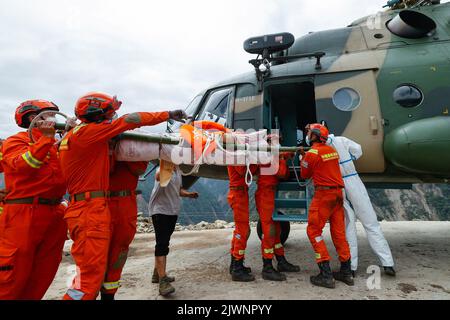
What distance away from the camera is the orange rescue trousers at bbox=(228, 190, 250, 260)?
3826 mm

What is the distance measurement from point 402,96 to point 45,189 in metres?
4.68

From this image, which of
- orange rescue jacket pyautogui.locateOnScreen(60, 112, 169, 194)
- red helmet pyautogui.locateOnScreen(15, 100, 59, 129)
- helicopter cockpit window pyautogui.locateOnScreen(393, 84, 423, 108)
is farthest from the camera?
helicopter cockpit window pyautogui.locateOnScreen(393, 84, 423, 108)

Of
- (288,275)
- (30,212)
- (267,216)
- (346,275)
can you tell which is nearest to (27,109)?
(30,212)

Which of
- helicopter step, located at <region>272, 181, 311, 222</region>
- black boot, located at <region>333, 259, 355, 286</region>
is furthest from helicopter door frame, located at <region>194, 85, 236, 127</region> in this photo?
black boot, located at <region>333, 259, 355, 286</region>

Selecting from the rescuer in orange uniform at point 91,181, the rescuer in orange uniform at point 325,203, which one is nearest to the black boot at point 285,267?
the rescuer in orange uniform at point 325,203

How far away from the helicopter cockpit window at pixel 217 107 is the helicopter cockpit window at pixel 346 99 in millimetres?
1787

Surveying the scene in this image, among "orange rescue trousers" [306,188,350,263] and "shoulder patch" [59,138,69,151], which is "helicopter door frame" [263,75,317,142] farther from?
"shoulder patch" [59,138,69,151]

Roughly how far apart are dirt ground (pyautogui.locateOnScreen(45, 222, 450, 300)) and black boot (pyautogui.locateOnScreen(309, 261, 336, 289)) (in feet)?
0.24

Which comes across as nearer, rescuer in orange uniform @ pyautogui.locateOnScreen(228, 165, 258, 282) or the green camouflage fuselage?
rescuer in orange uniform @ pyautogui.locateOnScreen(228, 165, 258, 282)

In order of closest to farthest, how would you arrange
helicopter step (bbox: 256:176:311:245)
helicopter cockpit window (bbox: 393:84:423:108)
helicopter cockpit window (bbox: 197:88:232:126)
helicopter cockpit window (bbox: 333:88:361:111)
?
helicopter step (bbox: 256:176:311:245) < helicopter cockpit window (bbox: 393:84:423:108) < helicopter cockpit window (bbox: 333:88:361:111) < helicopter cockpit window (bbox: 197:88:232:126)

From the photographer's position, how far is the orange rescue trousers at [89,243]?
2.06m

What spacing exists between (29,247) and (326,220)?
317cm

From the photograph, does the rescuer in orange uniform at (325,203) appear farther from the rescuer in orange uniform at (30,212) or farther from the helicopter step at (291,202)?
the rescuer in orange uniform at (30,212)

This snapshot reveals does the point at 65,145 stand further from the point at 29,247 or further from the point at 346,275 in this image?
the point at 346,275
